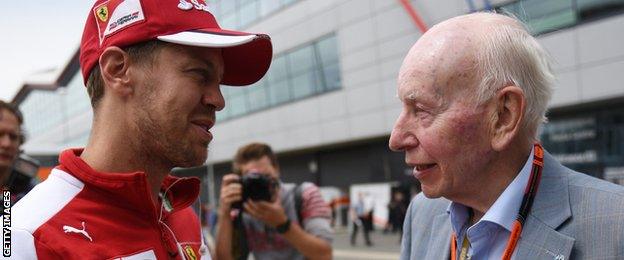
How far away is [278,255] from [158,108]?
2029 mm

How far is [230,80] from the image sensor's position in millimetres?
2002

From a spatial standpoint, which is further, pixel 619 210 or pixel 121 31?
pixel 121 31

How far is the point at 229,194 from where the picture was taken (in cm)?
340

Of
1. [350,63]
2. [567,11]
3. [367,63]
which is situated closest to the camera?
[567,11]

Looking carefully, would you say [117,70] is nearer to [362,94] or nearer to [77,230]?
[77,230]

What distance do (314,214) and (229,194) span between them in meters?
0.54

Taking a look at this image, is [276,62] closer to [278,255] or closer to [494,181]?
[278,255]

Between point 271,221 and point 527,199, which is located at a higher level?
point 527,199

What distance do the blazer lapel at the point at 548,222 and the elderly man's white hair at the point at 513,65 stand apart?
0.17m

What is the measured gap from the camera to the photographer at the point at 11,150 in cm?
Result: 307

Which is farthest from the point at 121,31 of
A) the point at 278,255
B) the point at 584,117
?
the point at 584,117

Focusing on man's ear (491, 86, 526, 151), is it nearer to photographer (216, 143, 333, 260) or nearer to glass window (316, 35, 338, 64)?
photographer (216, 143, 333, 260)

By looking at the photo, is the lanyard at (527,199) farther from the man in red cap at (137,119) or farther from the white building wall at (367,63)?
the white building wall at (367,63)

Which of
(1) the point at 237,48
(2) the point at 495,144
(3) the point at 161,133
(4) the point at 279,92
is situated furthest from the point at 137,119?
(4) the point at 279,92
